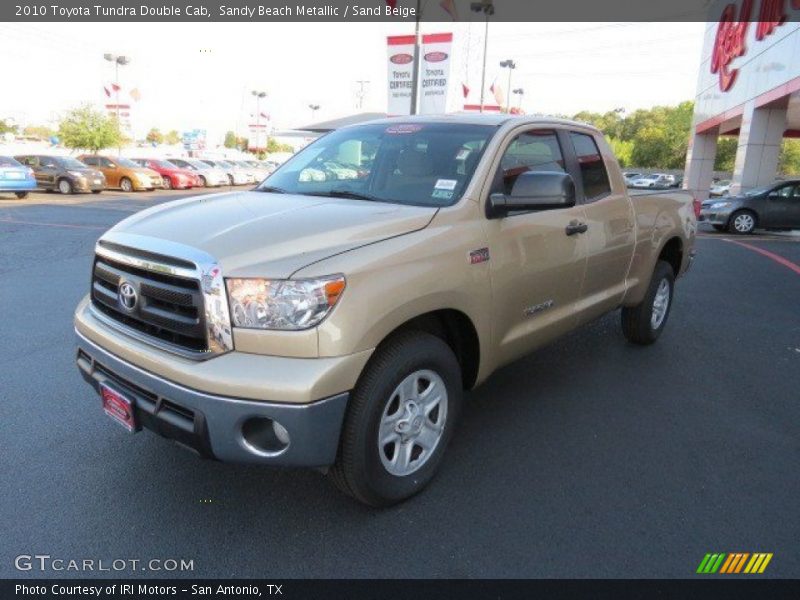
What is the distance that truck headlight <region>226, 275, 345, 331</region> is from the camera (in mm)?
2414

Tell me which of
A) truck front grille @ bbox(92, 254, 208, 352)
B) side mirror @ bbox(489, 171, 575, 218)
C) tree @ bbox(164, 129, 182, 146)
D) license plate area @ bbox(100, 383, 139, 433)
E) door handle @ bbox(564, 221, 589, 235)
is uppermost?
tree @ bbox(164, 129, 182, 146)

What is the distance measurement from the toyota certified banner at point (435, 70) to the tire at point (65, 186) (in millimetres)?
14832

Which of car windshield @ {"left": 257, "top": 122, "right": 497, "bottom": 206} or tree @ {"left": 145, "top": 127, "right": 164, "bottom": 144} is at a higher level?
tree @ {"left": 145, "top": 127, "right": 164, "bottom": 144}

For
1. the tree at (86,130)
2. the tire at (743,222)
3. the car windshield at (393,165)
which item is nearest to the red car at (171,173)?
the tree at (86,130)

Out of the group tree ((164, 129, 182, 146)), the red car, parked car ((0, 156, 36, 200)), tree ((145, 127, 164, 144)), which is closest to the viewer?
parked car ((0, 156, 36, 200))

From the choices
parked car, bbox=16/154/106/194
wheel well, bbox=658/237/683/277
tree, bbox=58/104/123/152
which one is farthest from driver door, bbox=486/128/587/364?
tree, bbox=58/104/123/152

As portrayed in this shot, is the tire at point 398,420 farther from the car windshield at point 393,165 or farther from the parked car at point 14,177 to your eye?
the parked car at point 14,177

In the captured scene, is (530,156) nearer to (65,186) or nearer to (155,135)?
(65,186)

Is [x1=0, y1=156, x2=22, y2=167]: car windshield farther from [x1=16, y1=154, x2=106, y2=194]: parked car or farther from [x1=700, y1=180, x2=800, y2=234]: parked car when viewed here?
[x1=700, y1=180, x2=800, y2=234]: parked car

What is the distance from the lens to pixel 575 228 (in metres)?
3.81

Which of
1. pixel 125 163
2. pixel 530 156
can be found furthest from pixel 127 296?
pixel 125 163

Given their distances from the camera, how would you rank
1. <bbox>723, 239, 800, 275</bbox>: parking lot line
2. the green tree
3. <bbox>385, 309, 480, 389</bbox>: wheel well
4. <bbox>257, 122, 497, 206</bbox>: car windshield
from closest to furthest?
<bbox>385, 309, 480, 389</bbox>: wheel well, <bbox>257, 122, 497, 206</bbox>: car windshield, <bbox>723, 239, 800, 275</bbox>: parking lot line, the green tree

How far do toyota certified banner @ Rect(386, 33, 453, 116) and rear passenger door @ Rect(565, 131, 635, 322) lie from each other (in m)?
13.3

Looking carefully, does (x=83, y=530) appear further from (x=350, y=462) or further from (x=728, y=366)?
(x=728, y=366)
